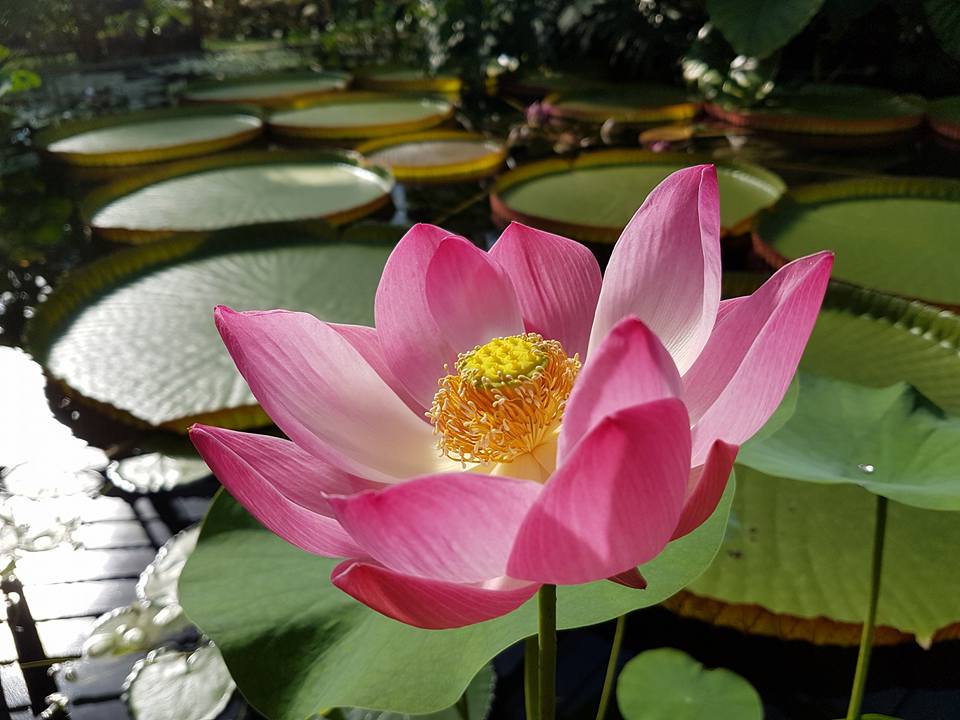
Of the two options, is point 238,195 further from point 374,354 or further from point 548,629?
point 548,629

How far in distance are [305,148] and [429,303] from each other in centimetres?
311

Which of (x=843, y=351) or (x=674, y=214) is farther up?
(x=674, y=214)

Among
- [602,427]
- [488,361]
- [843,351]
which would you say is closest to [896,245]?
[843,351]

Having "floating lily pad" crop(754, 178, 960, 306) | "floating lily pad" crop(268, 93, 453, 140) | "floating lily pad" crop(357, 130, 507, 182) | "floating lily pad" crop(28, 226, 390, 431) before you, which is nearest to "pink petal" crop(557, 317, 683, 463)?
"floating lily pad" crop(28, 226, 390, 431)

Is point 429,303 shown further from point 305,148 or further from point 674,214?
point 305,148

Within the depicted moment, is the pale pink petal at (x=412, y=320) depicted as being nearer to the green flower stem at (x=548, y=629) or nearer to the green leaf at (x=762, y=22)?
the green flower stem at (x=548, y=629)

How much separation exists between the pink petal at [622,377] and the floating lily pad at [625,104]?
3260 mm

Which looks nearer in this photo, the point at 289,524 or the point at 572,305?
the point at 289,524

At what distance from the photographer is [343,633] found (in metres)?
0.60

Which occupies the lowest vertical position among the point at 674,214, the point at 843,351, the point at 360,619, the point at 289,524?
the point at 843,351

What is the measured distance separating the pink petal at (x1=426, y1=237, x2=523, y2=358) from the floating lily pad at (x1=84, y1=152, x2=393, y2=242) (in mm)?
1520

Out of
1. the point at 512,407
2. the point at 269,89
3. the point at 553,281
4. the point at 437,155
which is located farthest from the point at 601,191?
the point at 269,89

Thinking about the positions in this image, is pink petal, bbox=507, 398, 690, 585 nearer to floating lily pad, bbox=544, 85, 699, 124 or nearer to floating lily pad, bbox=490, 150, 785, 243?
floating lily pad, bbox=490, 150, 785, 243

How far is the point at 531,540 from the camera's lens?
1.19ft
